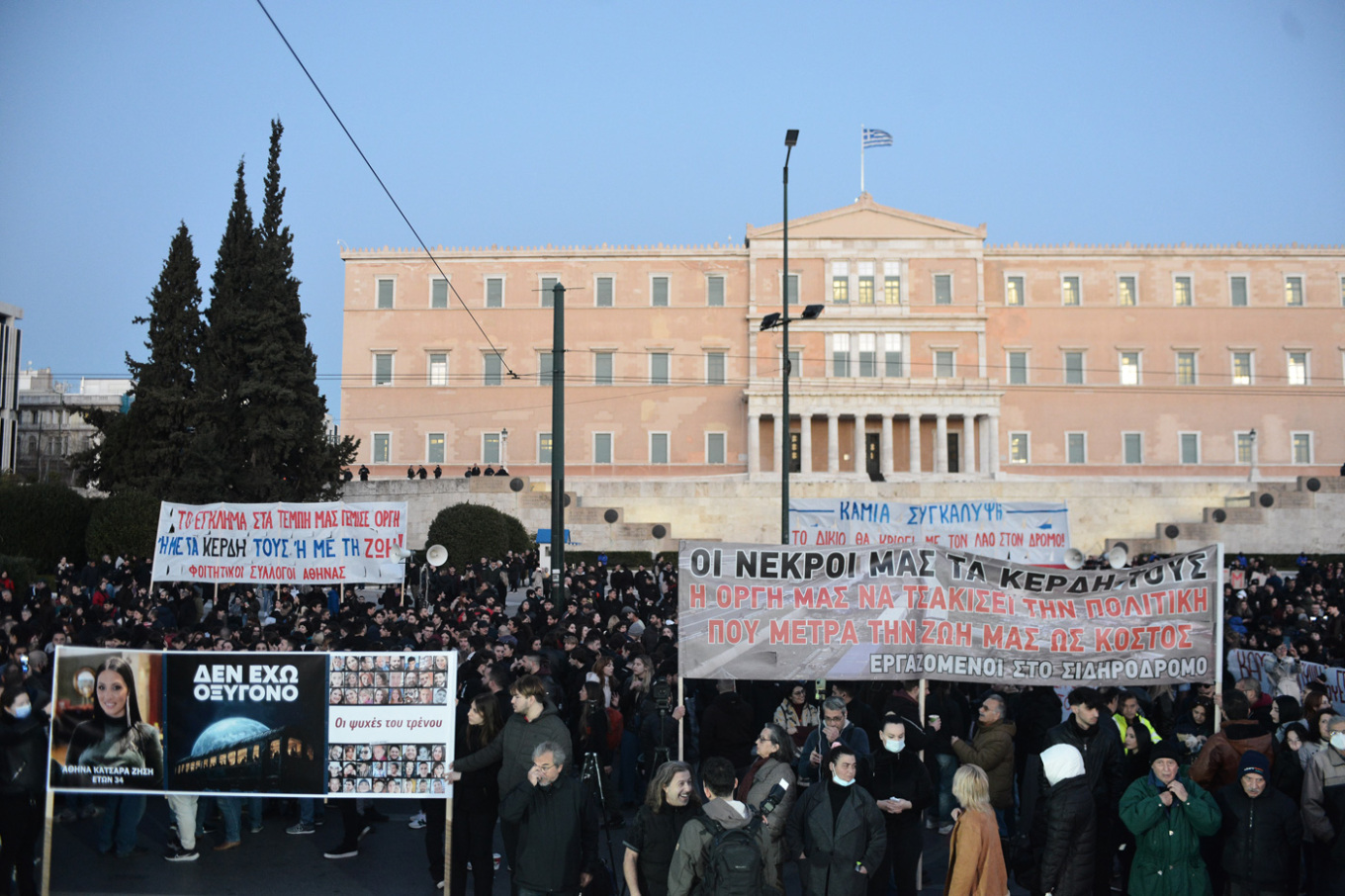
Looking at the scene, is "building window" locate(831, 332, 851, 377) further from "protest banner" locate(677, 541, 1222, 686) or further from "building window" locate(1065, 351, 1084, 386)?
"protest banner" locate(677, 541, 1222, 686)

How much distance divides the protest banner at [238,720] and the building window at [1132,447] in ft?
162

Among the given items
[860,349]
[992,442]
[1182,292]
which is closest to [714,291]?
[860,349]

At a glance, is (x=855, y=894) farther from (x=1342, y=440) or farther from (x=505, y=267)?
(x=1342, y=440)

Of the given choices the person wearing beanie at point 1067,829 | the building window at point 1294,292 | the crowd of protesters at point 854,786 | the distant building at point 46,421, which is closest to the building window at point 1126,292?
the building window at point 1294,292

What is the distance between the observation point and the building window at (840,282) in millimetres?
50469

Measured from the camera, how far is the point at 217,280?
31.2 metres

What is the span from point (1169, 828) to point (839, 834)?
175cm

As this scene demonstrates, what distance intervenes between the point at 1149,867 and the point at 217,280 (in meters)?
29.7

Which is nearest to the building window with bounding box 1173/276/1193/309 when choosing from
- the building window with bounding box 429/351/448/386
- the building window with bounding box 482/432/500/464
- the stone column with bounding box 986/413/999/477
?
the stone column with bounding box 986/413/999/477

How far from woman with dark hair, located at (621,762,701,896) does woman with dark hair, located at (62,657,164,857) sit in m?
3.64

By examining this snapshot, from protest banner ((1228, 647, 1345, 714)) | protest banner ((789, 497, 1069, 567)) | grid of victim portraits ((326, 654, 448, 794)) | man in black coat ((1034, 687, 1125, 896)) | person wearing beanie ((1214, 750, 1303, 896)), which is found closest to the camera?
person wearing beanie ((1214, 750, 1303, 896))

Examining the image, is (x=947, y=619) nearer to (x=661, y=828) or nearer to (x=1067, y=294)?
(x=661, y=828)

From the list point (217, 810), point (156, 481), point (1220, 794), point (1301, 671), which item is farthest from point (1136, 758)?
point (156, 481)

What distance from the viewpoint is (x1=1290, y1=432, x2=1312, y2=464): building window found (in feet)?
169
